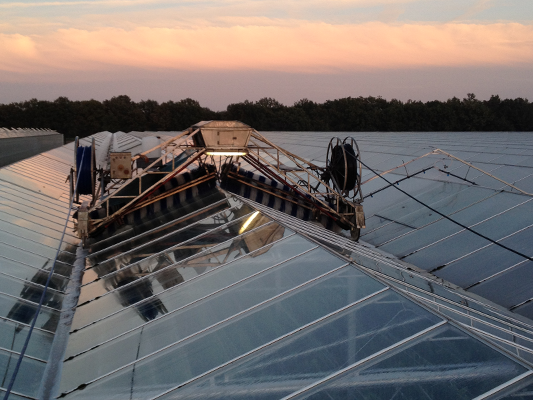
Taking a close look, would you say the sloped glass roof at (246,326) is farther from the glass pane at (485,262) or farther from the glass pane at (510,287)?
the glass pane at (485,262)

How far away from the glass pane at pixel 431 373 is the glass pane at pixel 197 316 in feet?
6.13

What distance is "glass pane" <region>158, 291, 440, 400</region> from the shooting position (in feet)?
16.5

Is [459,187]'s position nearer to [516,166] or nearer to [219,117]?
[516,166]

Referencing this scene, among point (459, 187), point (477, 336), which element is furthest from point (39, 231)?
point (459, 187)

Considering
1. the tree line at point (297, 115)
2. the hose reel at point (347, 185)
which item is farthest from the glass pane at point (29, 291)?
the tree line at point (297, 115)

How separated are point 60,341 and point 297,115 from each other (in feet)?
290

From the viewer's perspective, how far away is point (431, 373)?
185 inches

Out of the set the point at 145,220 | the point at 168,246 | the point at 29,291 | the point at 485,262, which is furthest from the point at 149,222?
the point at 485,262

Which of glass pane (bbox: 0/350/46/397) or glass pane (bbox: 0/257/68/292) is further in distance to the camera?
glass pane (bbox: 0/257/68/292)

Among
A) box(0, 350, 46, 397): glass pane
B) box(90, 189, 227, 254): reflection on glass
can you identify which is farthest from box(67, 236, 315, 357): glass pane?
box(90, 189, 227, 254): reflection on glass

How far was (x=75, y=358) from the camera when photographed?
666 centimetres

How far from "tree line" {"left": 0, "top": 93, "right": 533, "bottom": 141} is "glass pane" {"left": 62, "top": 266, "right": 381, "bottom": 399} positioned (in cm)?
8549

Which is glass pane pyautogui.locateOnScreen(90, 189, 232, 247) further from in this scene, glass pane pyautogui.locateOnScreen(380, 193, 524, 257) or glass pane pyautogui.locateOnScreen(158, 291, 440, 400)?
glass pane pyautogui.locateOnScreen(158, 291, 440, 400)

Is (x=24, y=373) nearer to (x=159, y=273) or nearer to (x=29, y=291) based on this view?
(x=29, y=291)
